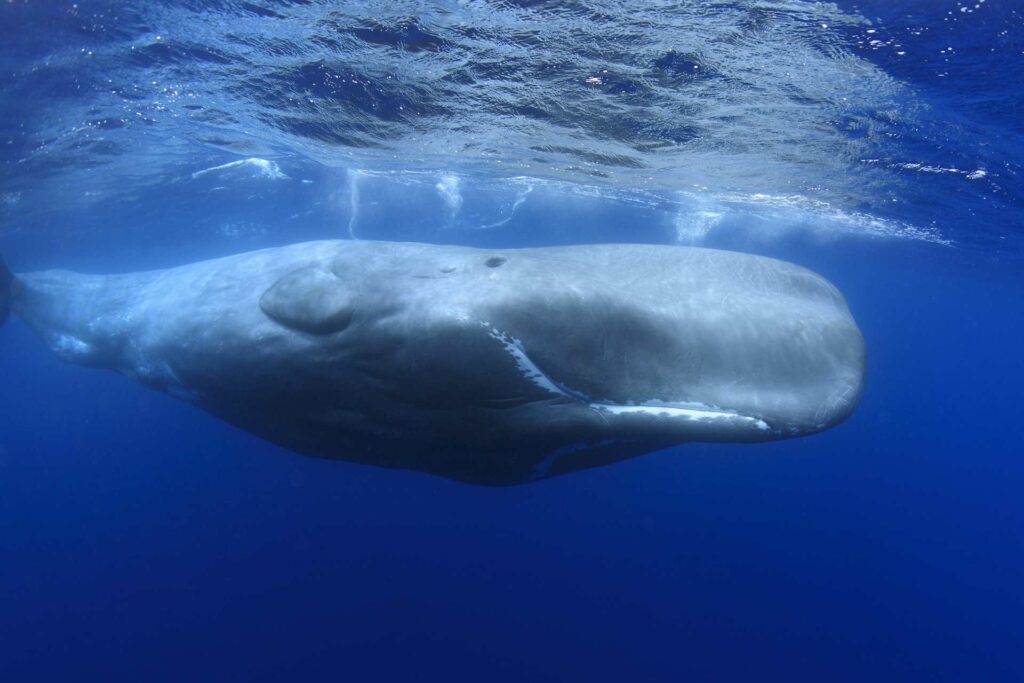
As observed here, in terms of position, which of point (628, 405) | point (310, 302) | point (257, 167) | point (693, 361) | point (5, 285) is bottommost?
point (257, 167)

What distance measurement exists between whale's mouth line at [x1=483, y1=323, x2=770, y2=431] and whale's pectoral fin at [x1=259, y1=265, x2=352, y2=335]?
1.34 meters

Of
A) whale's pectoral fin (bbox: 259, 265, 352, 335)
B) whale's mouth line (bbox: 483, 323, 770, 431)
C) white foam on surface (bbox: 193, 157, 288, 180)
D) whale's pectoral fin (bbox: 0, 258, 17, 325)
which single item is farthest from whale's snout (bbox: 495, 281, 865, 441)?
white foam on surface (bbox: 193, 157, 288, 180)

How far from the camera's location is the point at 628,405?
373 cm

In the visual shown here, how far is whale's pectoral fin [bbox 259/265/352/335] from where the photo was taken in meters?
4.61

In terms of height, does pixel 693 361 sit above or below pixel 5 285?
above

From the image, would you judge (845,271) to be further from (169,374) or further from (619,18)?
(169,374)

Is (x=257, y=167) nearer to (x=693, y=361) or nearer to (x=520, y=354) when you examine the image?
(x=520, y=354)

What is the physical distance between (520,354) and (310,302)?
187cm

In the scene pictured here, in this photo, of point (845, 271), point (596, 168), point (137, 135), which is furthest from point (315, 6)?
point (845, 271)

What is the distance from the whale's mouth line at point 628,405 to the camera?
3.48 metres

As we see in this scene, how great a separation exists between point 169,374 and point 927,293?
70.6m

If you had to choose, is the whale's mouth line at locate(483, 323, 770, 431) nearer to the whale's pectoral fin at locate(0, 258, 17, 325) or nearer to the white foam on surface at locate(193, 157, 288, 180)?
the whale's pectoral fin at locate(0, 258, 17, 325)

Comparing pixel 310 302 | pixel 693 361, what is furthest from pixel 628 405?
pixel 310 302

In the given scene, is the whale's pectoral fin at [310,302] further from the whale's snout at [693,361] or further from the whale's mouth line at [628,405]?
the whale's snout at [693,361]
